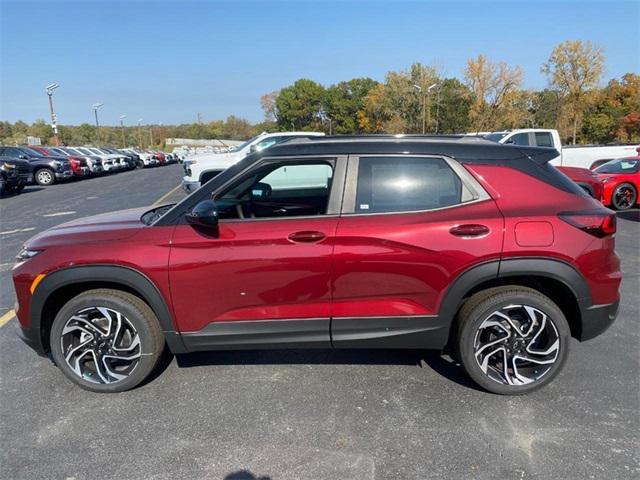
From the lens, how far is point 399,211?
2.99 m

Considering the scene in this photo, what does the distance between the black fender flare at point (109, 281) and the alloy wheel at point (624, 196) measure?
1100cm

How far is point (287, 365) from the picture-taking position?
11.7 feet

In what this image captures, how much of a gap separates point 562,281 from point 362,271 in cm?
131

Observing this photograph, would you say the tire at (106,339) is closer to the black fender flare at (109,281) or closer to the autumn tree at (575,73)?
the black fender flare at (109,281)

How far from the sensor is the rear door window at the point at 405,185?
3008mm

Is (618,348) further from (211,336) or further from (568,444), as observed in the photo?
(211,336)

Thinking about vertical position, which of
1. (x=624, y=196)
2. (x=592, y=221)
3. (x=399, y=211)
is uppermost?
(x=399, y=211)

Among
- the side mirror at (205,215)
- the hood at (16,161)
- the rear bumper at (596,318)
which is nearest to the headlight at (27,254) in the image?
the side mirror at (205,215)

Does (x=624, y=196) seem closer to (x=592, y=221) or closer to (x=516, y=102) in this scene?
(x=592, y=221)

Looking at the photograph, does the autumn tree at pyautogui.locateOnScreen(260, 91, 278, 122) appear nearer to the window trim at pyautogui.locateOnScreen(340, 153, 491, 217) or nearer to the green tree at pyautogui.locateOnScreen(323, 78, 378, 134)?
the green tree at pyautogui.locateOnScreen(323, 78, 378, 134)

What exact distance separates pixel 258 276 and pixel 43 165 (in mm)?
21994

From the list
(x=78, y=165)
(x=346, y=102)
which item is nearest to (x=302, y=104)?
(x=346, y=102)

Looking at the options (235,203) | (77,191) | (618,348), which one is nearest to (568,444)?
(618,348)

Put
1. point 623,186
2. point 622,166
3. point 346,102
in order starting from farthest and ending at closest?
1. point 346,102
2. point 622,166
3. point 623,186
